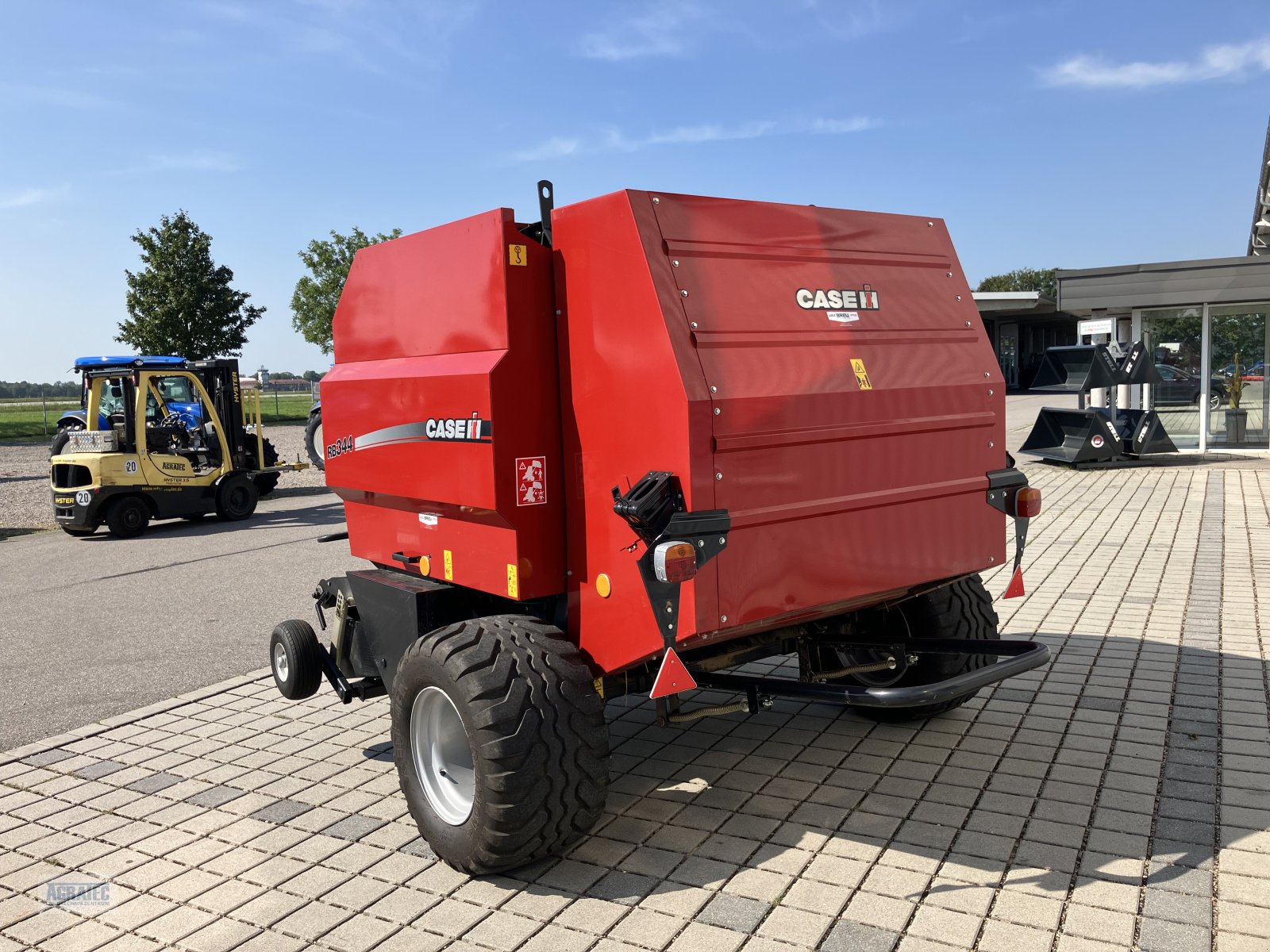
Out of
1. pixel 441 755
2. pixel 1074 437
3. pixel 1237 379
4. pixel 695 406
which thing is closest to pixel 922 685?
pixel 695 406

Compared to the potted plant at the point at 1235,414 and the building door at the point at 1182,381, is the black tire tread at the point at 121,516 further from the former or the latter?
the potted plant at the point at 1235,414

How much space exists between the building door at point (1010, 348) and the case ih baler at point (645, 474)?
48705 mm

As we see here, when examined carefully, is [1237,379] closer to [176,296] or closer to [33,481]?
[33,481]

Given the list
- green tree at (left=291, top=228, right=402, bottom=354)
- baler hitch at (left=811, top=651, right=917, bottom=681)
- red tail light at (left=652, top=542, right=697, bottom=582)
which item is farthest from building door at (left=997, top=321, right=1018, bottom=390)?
red tail light at (left=652, top=542, right=697, bottom=582)

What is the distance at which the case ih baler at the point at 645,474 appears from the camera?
11.0 ft

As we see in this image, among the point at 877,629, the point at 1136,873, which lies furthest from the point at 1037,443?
the point at 1136,873

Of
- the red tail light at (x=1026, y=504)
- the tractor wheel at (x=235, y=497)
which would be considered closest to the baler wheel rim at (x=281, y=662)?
the red tail light at (x=1026, y=504)

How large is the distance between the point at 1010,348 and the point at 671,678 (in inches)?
2018

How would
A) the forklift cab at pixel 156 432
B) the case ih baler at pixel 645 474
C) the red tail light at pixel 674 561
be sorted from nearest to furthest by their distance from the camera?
1. the red tail light at pixel 674 561
2. the case ih baler at pixel 645 474
3. the forklift cab at pixel 156 432

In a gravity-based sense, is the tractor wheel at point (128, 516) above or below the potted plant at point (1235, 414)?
below

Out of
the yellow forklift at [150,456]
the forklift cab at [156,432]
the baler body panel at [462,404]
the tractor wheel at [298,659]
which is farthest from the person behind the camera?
the forklift cab at [156,432]

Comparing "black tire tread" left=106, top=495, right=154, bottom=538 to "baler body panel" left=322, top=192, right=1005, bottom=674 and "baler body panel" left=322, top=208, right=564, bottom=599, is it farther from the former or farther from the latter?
"baler body panel" left=322, top=192, right=1005, bottom=674

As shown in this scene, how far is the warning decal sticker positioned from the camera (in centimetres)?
373

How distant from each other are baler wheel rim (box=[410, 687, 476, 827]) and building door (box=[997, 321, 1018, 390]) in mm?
49690
